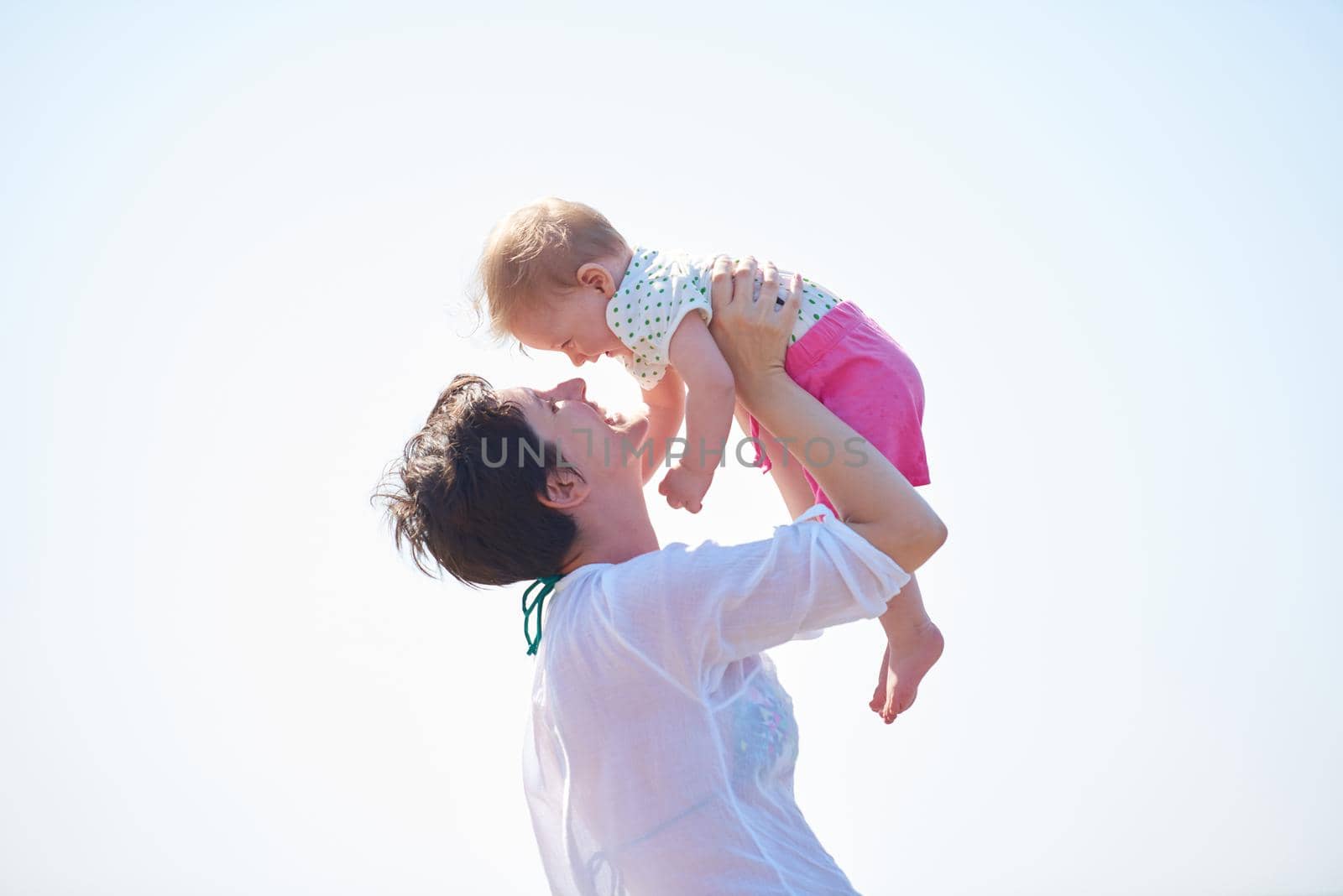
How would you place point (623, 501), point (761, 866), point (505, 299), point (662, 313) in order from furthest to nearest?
point (505, 299)
point (662, 313)
point (623, 501)
point (761, 866)

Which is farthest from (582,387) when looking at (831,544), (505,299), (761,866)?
(761,866)

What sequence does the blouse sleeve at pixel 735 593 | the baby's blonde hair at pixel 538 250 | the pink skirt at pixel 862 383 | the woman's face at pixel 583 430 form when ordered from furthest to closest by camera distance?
the baby's blonde hair at pixel 538 250 < the pink skirt at pixel 862 383 < the woman's face at pixel 583 430 < the blouse sleeve at pixel 735 593

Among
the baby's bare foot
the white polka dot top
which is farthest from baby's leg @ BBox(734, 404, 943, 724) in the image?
the white polka dot top

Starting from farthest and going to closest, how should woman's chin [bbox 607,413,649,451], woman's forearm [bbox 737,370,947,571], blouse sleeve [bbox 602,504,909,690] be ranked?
1. woman's chin [bbox 607,413,649,451]
2. woman's forearm [bbox 737,370,947,571]
3. blouse sleeve [bbox 602,504,909,690]

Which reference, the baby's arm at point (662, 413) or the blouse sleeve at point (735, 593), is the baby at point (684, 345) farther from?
the blouse sleeve at point (735, 593)

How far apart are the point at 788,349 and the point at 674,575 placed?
666mm

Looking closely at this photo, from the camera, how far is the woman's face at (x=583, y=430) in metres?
2.00

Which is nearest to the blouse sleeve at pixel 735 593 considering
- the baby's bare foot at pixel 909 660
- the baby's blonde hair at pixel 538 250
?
the baby's bare foot at pixel 909 660

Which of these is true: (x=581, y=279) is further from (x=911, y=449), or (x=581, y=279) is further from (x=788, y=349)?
(x=911, y=449)

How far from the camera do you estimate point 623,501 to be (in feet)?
6.75

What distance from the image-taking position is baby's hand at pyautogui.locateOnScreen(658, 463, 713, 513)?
2057 millimetres

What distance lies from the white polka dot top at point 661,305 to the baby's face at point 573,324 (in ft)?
0.11

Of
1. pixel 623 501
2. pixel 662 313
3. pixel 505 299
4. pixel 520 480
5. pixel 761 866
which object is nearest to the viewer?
pixel 761 866

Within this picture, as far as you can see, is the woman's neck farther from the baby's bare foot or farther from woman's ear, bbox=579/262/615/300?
the baby's bare foot
